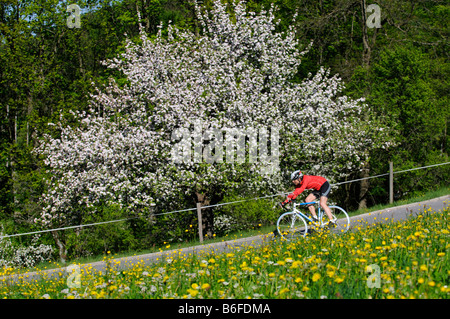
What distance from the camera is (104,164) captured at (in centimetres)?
1694

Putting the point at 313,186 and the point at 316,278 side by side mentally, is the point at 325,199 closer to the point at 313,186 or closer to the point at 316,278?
the point at 313,186

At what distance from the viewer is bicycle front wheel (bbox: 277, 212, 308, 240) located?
36.7 feet

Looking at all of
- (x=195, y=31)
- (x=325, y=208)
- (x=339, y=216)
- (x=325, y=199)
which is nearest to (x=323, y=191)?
(x=325, y=199)

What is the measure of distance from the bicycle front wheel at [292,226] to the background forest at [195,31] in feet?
15.6

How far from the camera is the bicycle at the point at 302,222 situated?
11.1 meters

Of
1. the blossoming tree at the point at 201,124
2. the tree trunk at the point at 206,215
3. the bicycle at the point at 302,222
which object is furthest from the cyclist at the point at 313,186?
the tree trunk at the point at 206,215

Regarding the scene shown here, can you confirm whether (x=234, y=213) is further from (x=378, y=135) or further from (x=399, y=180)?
(x=399, y=180)

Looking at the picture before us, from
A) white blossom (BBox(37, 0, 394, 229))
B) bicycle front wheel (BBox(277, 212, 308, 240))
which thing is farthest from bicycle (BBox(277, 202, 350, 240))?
white blossom (BBox(37, 0, 394, 229))

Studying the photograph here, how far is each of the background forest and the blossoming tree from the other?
1.33 metres

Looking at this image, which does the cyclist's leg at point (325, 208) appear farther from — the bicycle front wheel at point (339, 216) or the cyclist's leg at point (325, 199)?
the bicycle front wheel at point (339, 216)

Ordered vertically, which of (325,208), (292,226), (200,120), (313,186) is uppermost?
(200,120)

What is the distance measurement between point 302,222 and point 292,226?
0.27m

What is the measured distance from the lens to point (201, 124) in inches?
655
